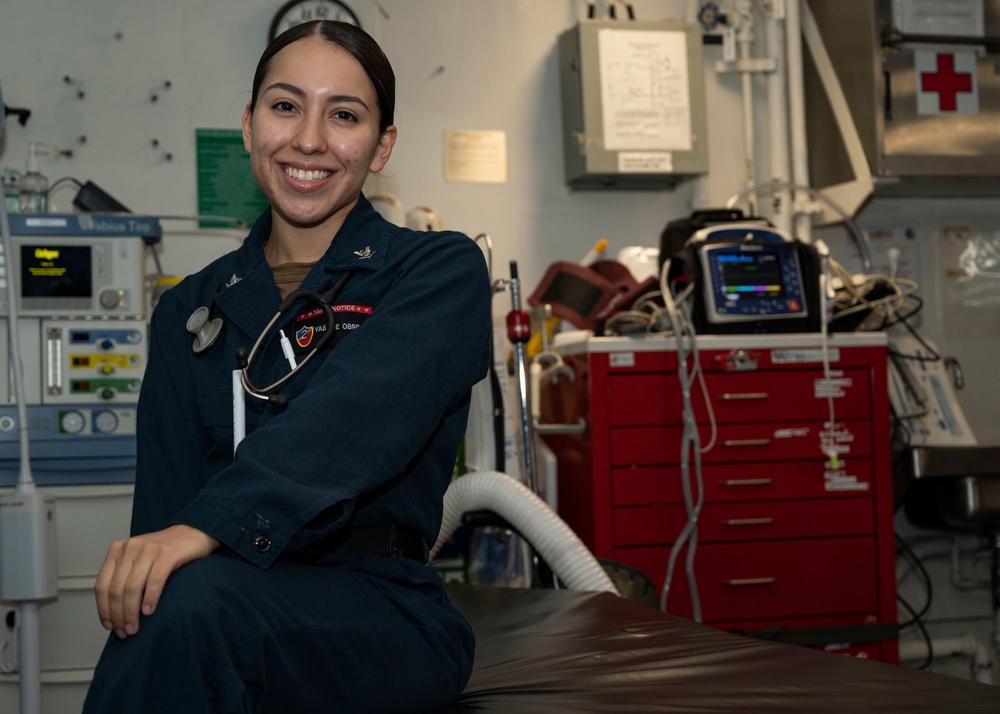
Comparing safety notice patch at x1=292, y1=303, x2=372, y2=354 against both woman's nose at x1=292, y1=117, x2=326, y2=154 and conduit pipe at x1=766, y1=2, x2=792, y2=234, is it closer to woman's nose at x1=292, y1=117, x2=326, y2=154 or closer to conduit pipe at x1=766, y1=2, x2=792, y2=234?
woman's nose at x1=292, y1=117, x2=326, y2=154

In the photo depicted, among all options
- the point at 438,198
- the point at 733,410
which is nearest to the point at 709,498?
the point at 733,410

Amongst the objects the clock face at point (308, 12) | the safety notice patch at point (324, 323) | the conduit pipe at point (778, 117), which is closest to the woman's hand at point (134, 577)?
the safety notice patch at point (324, 323)

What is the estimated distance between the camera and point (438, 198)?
3717 mm

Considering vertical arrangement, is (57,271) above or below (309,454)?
above

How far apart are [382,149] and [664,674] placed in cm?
81

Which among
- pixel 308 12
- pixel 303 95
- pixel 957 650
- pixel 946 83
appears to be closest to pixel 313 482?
pixel 303 95

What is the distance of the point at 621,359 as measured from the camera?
116 inches

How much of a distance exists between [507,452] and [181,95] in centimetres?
170

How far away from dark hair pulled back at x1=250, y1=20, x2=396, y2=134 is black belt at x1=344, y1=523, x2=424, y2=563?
0.56 metres

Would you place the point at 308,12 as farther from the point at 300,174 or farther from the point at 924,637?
the point at 924,637

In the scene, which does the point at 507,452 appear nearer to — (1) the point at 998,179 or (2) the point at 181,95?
(2) the point at 181,95

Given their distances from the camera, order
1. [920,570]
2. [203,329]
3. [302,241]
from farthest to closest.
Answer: [920,570] → [302,241] → [203,329]

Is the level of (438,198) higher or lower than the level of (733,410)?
higher

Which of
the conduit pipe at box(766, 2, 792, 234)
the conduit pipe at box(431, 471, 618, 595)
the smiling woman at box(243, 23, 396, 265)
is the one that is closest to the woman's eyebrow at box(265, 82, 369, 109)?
the smiling woman at box(243, 23, 396, 265)
